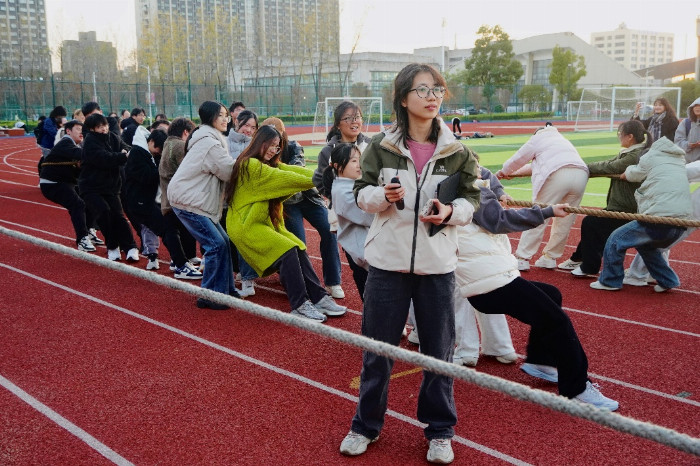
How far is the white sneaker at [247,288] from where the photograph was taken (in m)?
7.34

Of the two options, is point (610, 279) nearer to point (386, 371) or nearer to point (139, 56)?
point (386, 371)

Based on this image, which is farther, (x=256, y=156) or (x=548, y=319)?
(x=256, y=156)

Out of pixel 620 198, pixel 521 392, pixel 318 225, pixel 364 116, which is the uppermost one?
pixel 364 116

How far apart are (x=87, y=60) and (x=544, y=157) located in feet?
268

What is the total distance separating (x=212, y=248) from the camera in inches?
269

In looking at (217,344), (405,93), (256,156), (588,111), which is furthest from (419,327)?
(588,111)

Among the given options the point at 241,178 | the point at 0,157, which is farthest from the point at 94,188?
the point at 0,157

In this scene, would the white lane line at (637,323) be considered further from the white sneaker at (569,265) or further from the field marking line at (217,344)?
the white sneaker at (569,265)

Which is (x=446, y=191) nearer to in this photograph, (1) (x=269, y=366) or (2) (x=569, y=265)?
(1) (x=269, y=366)

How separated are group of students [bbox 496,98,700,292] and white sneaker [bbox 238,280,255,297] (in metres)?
2.80

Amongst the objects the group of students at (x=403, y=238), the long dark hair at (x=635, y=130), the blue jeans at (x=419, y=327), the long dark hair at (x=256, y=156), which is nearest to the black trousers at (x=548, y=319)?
the group of students at (x=403, y=238)

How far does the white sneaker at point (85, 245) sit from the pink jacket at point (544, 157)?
19.1 feet

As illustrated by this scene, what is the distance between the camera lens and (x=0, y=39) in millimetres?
86688

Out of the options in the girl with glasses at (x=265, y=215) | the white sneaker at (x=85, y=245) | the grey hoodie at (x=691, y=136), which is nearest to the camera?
the girl with glasses at (x=265, y=215)
